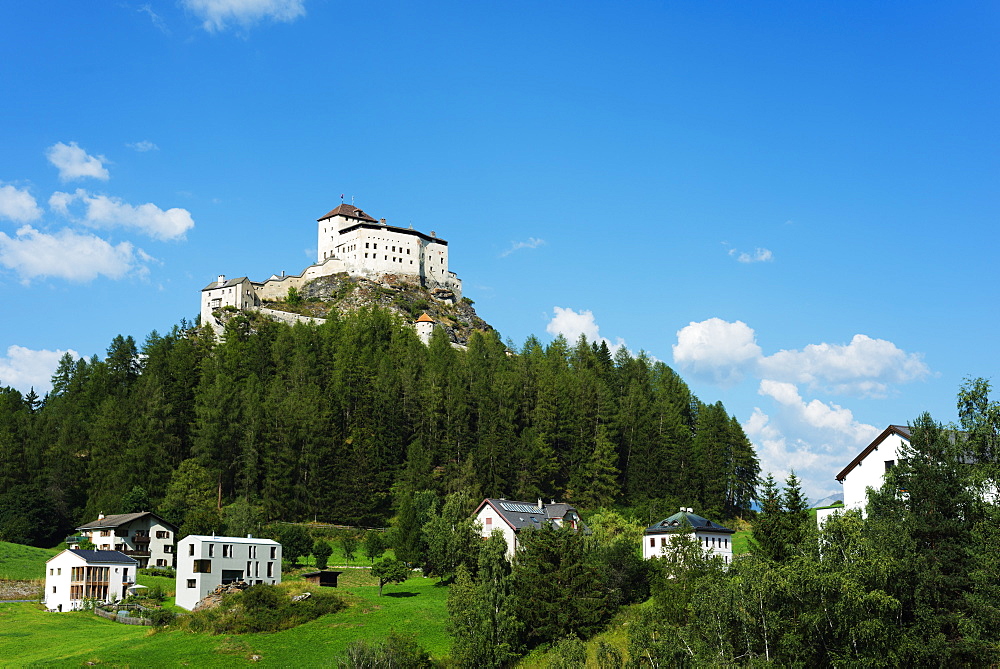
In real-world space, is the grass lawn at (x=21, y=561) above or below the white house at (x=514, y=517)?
below

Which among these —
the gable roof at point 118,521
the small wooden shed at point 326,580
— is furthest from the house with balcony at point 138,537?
the small wooden shed at point 326,580

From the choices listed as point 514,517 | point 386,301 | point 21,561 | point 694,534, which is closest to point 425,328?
point 386,301

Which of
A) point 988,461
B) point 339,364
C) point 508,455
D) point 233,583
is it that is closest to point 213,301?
point 339,364

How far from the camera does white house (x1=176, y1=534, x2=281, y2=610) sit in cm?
6906

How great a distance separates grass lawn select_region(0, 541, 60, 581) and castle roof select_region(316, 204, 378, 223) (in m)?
103

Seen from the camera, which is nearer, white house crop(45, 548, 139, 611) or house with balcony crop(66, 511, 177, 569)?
white house crop(45, 548, 139, 611)

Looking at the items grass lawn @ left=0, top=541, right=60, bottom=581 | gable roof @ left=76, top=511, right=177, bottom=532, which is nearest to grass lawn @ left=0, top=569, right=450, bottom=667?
grass lawn @ left=0, top=541, right=60, bottom=581

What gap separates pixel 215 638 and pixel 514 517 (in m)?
31.0

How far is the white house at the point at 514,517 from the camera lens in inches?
3135

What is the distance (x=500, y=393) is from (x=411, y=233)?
7017 centimetres

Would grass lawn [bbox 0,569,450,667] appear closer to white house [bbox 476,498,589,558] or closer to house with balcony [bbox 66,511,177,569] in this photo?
white house [bbox 476,498,589,558]

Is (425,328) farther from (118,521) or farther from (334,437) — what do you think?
(118,521)

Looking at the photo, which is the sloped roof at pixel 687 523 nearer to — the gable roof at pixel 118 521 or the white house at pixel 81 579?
the white house at pixel 81 579

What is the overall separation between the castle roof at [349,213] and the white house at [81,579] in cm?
11669
